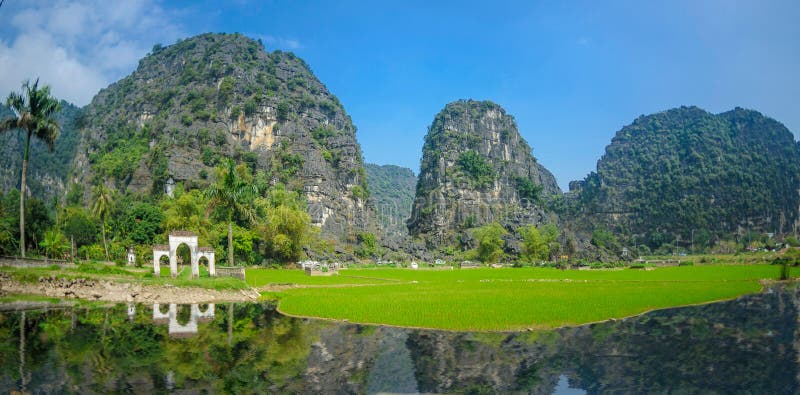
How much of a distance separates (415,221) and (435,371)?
139 metres

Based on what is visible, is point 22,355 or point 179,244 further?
point 179,244

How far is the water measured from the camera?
1416 centimetres

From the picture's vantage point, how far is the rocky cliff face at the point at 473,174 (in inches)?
5842

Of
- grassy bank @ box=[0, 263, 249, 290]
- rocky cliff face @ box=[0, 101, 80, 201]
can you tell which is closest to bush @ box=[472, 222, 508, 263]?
grassy bank @ box=[0, 263, 249, 290]

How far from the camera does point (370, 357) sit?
1769 centimetres

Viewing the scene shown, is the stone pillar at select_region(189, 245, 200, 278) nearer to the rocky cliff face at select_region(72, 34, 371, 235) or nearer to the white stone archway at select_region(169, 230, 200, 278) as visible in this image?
the white stone archway at select_region(169, 230, 200, 278)

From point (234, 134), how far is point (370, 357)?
10907cm

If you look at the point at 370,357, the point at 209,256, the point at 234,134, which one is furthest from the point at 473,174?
the point at 370,357

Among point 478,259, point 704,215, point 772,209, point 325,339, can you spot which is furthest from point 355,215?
point 772,209

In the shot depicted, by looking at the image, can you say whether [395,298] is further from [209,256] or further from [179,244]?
[179,244]

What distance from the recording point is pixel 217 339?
19.7 meters

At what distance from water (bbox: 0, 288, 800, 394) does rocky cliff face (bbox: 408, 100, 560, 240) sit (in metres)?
116

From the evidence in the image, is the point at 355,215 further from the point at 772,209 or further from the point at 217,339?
the point at 772,209

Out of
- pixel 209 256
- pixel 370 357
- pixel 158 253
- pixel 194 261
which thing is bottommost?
pixel 370 357
